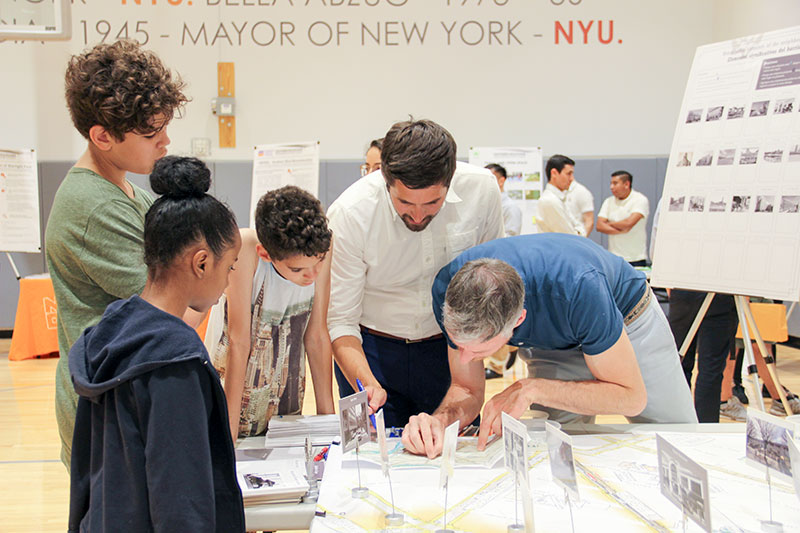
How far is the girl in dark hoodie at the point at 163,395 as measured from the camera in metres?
0.98

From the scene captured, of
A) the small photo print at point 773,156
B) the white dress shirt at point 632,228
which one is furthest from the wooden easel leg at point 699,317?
the white dress shirt at point 632,228

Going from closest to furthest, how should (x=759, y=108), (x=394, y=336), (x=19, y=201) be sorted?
(x=394, y=336)
(x=759, y=108)
(x=19, y=201)

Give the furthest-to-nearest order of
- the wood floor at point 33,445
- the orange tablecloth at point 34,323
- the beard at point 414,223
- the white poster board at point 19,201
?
the white poster board at point 19,201 → the orange tablecloth at point 34,323 → the wood floor at point 33,445 → the beard at point 414,223

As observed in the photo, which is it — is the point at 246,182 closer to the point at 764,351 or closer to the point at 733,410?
the point at 733,410

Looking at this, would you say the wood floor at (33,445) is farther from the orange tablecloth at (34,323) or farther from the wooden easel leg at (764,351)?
the wooden easel leg at (764,351)

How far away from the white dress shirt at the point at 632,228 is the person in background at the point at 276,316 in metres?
5.34

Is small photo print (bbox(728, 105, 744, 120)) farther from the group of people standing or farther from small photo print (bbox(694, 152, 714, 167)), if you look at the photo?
the group of people standing

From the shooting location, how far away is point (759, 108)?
2629mm

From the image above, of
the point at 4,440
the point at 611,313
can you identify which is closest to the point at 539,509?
the point at 611,313

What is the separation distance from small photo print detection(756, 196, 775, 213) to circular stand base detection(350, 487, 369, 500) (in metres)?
1.95

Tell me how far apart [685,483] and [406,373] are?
3.78 feet

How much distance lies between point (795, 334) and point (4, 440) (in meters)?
5.90

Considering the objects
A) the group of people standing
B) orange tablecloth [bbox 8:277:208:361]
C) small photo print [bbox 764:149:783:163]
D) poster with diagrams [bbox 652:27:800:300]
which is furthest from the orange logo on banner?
small photo print [bbox 764:149:783:163]

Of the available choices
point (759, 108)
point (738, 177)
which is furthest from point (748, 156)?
point (759, 108)
